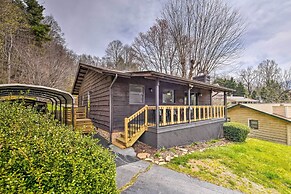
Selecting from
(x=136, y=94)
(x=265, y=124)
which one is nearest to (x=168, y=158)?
(x=136, y=94)

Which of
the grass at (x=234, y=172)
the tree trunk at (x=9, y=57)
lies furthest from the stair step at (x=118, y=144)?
the tree trunk at (x=9, y=57)

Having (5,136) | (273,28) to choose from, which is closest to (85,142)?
(5,136)

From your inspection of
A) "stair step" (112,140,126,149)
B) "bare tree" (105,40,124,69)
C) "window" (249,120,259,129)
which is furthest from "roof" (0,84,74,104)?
"bare tree" (105,40,124,69)

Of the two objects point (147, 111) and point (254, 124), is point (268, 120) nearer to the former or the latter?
point (254, 124)

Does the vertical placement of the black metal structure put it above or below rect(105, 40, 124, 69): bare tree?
below

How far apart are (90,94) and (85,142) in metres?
9.62

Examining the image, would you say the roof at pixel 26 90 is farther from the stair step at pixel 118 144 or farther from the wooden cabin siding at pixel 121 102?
the stair step at pixel 118 144

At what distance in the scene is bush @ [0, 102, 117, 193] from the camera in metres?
1.68

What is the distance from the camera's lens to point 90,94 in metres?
11.5

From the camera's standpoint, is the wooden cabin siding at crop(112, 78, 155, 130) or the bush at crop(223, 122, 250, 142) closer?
the wooden cabin siding at crop(112, 78, 155, 130)

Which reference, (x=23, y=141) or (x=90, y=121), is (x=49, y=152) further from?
(x=90, y=121)

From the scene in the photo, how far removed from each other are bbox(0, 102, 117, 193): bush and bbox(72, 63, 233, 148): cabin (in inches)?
158

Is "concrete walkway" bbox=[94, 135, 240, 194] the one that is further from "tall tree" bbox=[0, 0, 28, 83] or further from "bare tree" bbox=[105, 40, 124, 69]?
"bare tree" bbox=[105, 40, 124, 69]

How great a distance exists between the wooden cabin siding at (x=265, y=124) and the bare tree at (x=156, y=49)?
849cm
